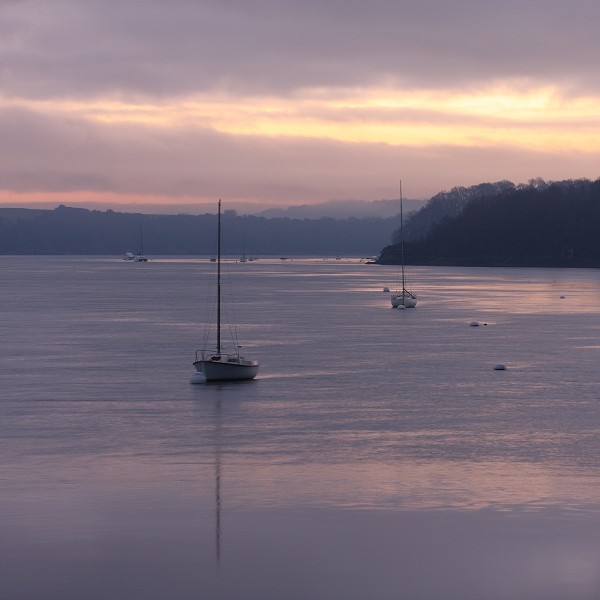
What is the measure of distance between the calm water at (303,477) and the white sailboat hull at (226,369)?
31.5 inches

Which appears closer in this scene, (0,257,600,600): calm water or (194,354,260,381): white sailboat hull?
(0,257,600,600): calm water

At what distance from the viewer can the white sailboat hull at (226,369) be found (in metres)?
40.9

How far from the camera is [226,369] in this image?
4125 centimetres

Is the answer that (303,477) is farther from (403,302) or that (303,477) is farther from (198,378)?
(403,302)

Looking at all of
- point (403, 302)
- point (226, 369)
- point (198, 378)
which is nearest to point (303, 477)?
point (198, 378)

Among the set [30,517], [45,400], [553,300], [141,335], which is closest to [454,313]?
A: [553,300]

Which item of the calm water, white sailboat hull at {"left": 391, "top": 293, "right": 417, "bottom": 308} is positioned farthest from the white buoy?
white sailboat hull at {"left": 391, "top": 293, "right": 417, "bottom": 308}

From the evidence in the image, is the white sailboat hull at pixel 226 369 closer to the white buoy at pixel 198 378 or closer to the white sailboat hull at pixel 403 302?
the white buoy at pixel 198 378

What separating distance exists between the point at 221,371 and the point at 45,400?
7.75m

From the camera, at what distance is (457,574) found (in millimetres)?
16859

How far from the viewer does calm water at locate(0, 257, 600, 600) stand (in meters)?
16.8

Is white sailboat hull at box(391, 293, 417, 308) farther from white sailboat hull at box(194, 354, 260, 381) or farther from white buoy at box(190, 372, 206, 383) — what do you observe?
white buoy at box(190, 372, 206, 383)

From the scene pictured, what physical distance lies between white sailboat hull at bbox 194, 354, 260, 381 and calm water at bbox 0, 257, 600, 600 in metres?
0.80

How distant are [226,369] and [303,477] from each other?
1790 cm
